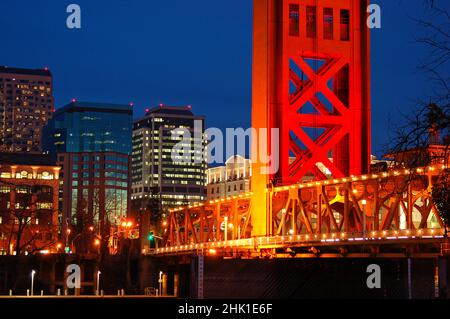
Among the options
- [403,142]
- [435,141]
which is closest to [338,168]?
[435,141]

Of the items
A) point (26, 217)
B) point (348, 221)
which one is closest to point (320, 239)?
point (348, 221)

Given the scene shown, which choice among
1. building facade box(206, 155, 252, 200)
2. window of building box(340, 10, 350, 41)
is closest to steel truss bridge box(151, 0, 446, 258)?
window of building box(340, 10, 350, 41)

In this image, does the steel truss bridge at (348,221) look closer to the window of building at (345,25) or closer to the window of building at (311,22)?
the window of building at (311,22)

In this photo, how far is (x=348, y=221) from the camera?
A: 59594mm

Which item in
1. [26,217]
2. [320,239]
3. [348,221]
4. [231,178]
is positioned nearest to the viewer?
[320,239]

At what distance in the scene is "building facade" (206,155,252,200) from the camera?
17262 cm

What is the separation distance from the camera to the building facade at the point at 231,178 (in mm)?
A: 172625

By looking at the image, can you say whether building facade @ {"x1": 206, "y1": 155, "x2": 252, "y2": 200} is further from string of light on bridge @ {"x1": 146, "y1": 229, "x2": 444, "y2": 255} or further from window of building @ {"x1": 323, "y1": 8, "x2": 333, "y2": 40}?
string of light on bridge @ {"x1": 146, "y1": 229, "x2": 444, "y2": 255}

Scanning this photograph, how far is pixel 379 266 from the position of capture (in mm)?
55375

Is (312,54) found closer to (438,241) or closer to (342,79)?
(342,79)

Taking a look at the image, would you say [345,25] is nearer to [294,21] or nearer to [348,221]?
[294,21]

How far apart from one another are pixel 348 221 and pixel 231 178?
121802mm

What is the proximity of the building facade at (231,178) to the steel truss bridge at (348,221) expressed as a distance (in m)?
91.4

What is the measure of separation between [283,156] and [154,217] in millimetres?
74067
